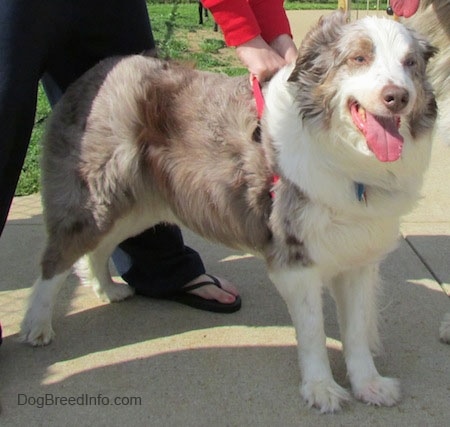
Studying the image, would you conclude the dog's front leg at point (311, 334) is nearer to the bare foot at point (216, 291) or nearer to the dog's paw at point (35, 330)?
the bare foot at point (216, 291)

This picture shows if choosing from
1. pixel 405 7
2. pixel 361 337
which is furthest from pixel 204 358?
pixel 405 7

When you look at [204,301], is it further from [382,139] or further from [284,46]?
[382,139]

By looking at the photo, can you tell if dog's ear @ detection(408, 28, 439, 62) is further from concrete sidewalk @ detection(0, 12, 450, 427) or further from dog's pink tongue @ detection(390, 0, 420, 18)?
concrete sidewalk @ detection(0, 12, 450, 427)

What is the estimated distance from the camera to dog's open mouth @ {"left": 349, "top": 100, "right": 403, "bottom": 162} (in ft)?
7.87

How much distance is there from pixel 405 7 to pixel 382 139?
98cm

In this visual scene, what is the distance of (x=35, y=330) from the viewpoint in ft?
11.0

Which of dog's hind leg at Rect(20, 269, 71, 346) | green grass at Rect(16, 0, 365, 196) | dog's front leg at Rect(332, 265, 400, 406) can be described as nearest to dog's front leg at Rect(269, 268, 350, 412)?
dog's front leg at Rect(332, 265, 400, 406)

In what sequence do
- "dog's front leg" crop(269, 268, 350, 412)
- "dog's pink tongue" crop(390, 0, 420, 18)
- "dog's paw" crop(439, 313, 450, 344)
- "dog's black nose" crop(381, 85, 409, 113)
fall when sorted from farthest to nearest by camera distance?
"dog's paw" crop(439, 313, 450, 344) < "dog's pink tongue" crop(390, 0, 420, 18) < "dog's front leg" crop(269, 268, 350, 412) < "dog's black nose" crop(381, 85, 409, 113)

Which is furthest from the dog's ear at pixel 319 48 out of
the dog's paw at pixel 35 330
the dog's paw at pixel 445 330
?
the dog's paw at pixel 35 330

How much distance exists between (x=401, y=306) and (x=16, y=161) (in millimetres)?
2187

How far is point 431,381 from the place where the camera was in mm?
3057

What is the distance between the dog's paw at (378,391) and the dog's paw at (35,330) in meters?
1.56

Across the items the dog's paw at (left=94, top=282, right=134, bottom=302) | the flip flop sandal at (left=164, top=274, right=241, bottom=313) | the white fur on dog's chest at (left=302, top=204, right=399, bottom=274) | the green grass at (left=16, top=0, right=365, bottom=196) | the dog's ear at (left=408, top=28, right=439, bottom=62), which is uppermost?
the dog's ear at (left=408, top=28, right=439, bottom=62)

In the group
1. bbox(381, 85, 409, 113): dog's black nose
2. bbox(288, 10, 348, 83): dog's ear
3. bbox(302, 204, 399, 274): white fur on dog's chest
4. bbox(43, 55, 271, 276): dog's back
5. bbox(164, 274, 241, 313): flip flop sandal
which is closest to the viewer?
bbox(381, 85, 409, 113): dog's black nose
